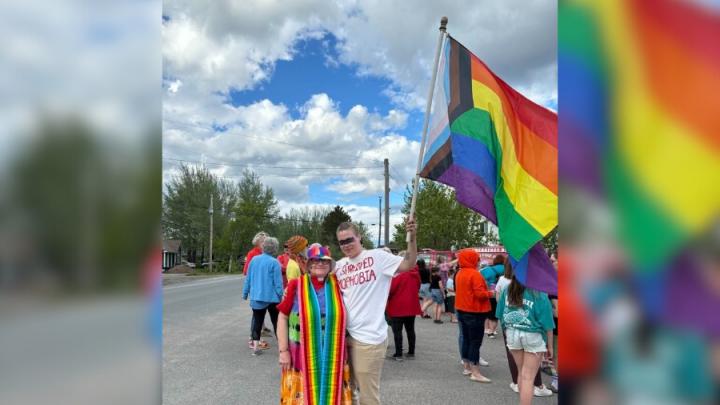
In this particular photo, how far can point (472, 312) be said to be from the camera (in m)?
5.98

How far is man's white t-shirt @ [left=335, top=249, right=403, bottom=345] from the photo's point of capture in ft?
11.6

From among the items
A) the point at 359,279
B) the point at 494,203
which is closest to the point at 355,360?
the point at 359,279

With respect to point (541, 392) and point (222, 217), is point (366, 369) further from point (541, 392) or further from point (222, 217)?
point (222, 217)

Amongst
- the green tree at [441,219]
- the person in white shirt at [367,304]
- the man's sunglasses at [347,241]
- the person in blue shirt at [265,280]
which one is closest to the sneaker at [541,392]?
the person in white shirt at [367,304]

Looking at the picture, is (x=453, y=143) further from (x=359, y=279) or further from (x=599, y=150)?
(x=599, y=150)

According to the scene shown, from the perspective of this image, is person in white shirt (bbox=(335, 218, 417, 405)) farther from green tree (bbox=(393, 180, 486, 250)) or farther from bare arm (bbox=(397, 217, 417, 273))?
green tree (bbox=(393, 180, 486, 250))

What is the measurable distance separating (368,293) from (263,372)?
133 inches

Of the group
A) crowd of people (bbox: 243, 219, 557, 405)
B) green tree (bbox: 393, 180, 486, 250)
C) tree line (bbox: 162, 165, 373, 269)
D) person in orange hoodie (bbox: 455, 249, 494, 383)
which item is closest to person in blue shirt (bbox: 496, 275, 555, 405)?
crowd of people (bbox: 243, 219, 557, 405)

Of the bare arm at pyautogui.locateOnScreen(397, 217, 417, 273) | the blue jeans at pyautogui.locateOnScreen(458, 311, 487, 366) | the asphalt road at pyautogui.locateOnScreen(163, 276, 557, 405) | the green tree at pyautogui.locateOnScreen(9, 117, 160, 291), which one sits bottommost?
the asphalt road at pyautogui.locateOnScreen(163, 276, 557, 405)

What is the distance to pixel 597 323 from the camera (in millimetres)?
689

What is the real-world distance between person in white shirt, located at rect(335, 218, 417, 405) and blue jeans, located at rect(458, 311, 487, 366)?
8.83 feet

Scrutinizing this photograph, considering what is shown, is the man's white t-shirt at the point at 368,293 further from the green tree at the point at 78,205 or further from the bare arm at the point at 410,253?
the green tree at the point at 78,205

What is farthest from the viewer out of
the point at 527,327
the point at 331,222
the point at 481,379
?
the point at 331,222

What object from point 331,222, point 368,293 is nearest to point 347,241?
point 368,293
